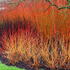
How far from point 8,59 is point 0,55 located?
525mm

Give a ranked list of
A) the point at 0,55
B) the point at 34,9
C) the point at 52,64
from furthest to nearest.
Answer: the point at 34,9, the point at 0,55, the point at 52,64

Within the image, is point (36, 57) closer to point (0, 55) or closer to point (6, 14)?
point (0, 55)

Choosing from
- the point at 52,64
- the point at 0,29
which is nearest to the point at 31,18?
the point at 0,29

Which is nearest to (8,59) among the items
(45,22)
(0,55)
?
(0,55)

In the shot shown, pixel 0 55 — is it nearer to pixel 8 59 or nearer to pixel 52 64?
pixel 8 59

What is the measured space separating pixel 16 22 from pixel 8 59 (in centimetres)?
164

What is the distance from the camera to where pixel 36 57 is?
30.9ft

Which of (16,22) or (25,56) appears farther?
(16,22)

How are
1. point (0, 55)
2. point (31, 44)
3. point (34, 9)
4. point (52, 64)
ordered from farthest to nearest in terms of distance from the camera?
1. point (34, 9)
2. point (0, 55)
3. point (31, 44)
4. point (52, 64)

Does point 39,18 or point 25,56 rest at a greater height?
point 39,18

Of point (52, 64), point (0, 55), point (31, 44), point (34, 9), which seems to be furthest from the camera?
point (34, 9)

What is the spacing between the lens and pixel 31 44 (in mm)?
9797

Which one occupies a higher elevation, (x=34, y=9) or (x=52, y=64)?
(x=34, y=9)

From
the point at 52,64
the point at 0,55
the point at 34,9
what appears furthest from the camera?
the point at 34,9
